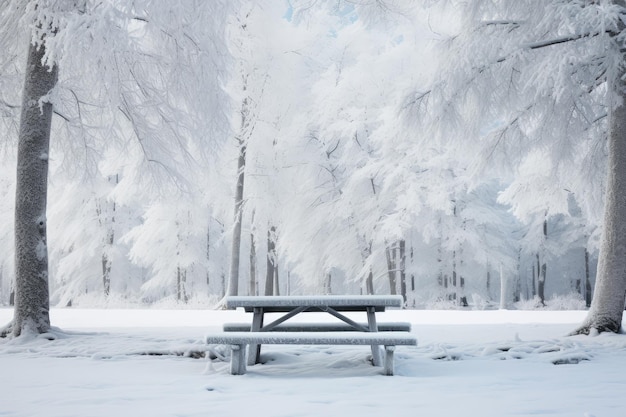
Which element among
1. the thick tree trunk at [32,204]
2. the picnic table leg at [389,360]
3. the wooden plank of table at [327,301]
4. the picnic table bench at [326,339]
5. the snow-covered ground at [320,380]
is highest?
the thick tree trunk at [32,204]

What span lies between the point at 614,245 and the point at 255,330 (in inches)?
214

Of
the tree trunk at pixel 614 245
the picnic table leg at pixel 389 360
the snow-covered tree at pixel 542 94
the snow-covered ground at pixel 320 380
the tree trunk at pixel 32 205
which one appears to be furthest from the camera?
the tree trunk at pixel 32 205

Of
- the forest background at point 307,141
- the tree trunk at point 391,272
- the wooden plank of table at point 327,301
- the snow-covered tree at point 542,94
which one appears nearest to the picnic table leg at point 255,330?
the wooden plank of table at point 327,301

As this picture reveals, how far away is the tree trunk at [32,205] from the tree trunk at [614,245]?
7.94 meters

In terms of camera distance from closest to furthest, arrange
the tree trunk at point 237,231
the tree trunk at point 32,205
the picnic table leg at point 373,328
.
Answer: the picnic table leg at point 373,328 < the tree trunk at point 32,205 < the tree trunk at point 237,231

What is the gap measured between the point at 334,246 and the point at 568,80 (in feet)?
47.1

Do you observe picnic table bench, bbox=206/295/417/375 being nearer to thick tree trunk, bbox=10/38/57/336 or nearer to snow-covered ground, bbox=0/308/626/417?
snow-covered ground, bbox=0/308/626/417

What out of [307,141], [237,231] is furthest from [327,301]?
[307,141]

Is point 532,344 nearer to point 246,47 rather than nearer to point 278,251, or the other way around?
point 246,47

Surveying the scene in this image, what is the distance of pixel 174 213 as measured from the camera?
23797 millimetres

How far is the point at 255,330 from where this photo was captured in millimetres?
5863

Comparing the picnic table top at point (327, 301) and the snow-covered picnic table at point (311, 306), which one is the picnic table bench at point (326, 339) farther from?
the picnic table top at point (327, 301)

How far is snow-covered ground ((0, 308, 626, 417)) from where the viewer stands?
3.93 meters

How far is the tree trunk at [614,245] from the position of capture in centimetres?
799
